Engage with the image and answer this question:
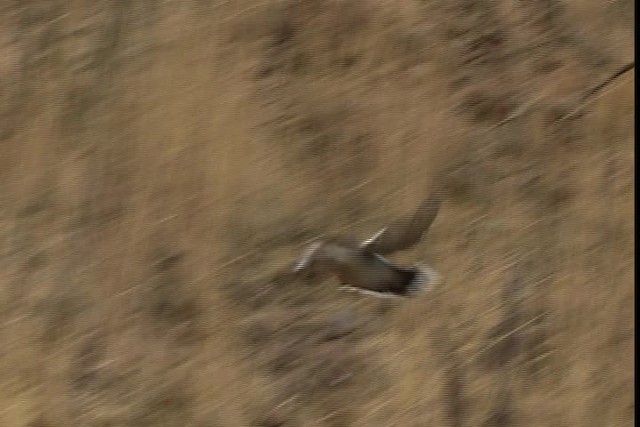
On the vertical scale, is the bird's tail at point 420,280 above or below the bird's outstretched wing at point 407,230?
below

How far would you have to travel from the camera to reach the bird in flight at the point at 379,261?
0.84 metres

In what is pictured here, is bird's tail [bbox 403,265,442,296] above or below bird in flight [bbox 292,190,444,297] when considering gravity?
below

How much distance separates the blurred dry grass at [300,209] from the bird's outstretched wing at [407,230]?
0.03ft

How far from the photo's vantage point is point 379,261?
0.85 m

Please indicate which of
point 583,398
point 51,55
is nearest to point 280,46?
point 51,55

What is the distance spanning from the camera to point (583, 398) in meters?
0.85

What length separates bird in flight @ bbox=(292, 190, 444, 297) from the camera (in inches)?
33.1

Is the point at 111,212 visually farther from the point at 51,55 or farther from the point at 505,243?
the point at 505,243

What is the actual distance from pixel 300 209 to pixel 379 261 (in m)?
0.09

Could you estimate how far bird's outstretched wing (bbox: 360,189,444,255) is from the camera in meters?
0.84

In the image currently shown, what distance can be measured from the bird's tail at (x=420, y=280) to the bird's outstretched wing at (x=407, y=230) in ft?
0.08

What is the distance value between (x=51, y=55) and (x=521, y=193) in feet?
1.56

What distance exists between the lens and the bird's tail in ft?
2.76

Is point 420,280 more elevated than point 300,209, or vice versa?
point 300,209
